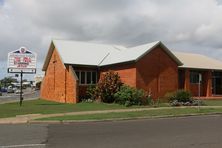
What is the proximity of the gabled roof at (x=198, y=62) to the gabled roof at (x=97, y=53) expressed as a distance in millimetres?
5888

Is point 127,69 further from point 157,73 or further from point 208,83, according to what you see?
point 208,83

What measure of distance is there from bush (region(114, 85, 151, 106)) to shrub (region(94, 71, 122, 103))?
2.21m

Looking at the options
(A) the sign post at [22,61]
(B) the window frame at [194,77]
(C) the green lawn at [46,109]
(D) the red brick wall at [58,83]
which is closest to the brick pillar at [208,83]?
(B) the window frame at [194,77]

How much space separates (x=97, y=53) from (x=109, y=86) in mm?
8292

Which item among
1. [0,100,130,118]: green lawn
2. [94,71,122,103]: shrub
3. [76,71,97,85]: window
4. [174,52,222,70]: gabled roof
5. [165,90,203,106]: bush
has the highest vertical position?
[174,52,222,70]: gabled roof

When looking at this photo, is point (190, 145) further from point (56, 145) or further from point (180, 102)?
point (180, 102)

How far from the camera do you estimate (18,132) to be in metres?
15.3

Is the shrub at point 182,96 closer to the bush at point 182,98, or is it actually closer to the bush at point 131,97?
the bush at point 182,98

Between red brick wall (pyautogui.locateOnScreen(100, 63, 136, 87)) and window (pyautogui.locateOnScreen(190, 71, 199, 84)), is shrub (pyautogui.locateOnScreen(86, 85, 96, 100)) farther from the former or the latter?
window (pyautogui.locateOnScreen(190, 71, 199, 84))

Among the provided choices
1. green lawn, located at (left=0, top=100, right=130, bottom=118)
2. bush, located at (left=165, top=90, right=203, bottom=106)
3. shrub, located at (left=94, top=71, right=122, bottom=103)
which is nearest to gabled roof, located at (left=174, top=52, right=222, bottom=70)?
bush, located at (left=165, top=90, right=203, bottom=106)

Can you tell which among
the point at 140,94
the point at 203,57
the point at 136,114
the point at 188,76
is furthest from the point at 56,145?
the point at 203,57

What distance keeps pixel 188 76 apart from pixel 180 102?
30.5 ft

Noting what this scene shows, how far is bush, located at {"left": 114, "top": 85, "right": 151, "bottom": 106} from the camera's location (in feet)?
98.3

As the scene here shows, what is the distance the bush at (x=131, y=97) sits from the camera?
2997 centimetres
